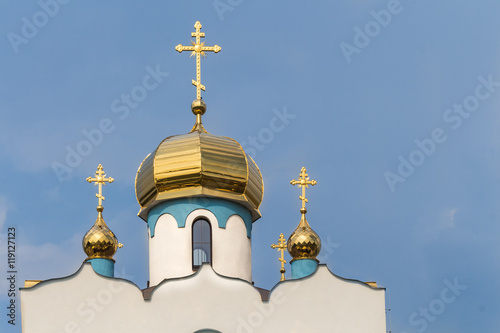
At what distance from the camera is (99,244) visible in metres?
17.7

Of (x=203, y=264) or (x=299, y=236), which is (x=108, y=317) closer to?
(x=203, y=264)

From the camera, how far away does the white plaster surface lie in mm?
15992

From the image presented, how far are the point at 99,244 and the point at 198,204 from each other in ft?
5.16

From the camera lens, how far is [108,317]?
16031mm

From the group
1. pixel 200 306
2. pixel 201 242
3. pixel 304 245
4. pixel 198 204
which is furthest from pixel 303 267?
pixel 200 306

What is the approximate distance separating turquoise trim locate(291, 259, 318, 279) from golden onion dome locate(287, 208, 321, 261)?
0.06 m

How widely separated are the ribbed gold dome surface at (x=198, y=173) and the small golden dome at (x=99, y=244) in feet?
3.02

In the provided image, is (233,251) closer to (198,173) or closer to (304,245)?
(304,245)

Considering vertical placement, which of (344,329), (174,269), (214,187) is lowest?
(344,329)

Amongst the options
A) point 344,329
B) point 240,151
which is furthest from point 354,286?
point 240,151

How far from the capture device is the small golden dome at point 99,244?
17.7m

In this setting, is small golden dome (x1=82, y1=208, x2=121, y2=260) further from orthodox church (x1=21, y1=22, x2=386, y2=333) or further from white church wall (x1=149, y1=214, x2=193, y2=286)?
white church wall (x1=149, y1=214, x2=193, y2=286)

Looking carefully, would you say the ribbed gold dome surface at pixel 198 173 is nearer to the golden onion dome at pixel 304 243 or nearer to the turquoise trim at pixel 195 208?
the turquoise trim at pixel 195 208

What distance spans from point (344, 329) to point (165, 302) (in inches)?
96.1
